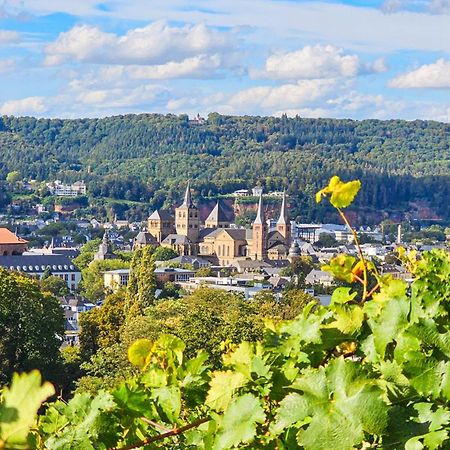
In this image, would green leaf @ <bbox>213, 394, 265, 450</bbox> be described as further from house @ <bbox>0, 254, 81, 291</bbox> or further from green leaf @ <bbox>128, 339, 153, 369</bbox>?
house @ <bbox>0, 254, 81, 291</bbox>

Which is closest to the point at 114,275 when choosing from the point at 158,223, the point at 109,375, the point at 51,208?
the point at 158,223

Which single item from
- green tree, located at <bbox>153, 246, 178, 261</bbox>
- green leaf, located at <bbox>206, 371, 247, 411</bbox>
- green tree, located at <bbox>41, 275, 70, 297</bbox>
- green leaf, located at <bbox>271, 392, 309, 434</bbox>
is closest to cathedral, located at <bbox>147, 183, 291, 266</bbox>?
green tree, located at <bbox>153, 246, 178, 261</bbox>

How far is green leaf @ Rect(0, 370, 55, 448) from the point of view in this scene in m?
1.69

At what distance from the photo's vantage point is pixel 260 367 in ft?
9.73

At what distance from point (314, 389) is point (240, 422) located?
0.87 ft

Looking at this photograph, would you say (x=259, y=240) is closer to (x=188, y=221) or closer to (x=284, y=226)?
(x=284, y=226)

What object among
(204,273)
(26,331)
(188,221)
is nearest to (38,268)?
(204,273)

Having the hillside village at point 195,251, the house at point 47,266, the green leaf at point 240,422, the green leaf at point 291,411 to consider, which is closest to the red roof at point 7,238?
the hillside village at point 195,251

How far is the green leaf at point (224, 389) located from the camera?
297 cm

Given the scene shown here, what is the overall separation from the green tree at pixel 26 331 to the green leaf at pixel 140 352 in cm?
2767

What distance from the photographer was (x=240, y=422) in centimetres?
270

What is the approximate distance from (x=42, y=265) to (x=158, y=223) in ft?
80.8

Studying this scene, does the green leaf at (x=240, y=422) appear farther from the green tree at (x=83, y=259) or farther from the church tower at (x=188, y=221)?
the church tower at (x=188, y=221)

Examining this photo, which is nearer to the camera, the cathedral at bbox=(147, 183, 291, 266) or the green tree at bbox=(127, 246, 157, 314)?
the green tree at bbox=(127, 246, 157, 314)
